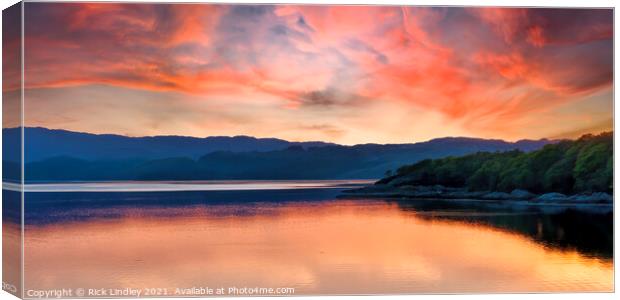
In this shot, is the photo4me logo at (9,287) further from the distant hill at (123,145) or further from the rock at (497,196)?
the rock at (497,196)

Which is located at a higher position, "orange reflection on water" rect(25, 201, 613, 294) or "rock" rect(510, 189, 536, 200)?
"rock" rect(510, 189, 536, 200)

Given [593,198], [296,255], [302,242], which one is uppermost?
[593,198]

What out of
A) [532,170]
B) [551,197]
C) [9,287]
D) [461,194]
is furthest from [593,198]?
[9,287]

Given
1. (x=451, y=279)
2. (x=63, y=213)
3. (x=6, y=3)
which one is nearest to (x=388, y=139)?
(x=451, y=279)

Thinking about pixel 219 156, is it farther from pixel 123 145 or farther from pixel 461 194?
pixel 461 194

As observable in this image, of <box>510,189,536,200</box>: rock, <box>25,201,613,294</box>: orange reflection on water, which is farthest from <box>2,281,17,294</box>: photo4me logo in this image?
<box>510,189,536,200</box>: rock

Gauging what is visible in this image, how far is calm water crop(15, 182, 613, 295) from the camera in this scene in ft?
31.8

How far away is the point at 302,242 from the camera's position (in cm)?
1012

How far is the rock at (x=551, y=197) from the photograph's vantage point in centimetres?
1077

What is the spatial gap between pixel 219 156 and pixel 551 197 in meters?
3.88

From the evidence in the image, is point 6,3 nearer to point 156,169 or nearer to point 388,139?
point 156,169

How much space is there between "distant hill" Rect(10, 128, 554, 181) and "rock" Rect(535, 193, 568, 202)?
0.62m

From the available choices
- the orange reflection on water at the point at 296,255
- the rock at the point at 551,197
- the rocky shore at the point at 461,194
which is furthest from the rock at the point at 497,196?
the orange reflection on water at the point at 296,255

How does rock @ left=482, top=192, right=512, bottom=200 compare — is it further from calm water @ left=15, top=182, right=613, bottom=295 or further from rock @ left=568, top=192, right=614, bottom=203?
rock @ left=568, top=192, right=614, bottom=203
